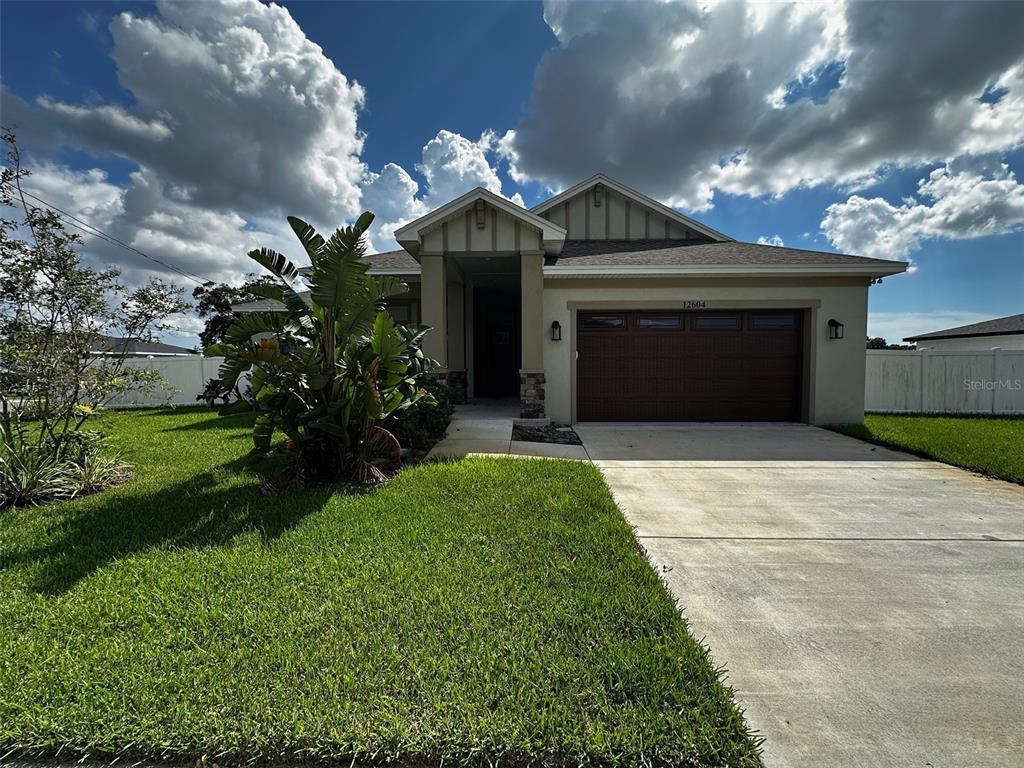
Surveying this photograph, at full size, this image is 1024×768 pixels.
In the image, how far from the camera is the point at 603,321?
31.4 feet

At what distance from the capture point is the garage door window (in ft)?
31.2

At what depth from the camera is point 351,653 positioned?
85.5 inches

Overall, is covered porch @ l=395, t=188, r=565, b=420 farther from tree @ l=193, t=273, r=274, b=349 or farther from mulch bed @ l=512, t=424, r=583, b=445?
tree @ l=193, t=273, r=274, b=349

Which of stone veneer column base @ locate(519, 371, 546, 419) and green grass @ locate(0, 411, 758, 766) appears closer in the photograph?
green grass @ locate(0, 411, 758, 766)

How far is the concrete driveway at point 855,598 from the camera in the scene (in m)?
1.88

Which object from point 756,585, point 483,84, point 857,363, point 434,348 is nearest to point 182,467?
point 434,348

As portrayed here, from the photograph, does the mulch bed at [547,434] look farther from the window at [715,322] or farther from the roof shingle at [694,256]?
the window at [715,322]

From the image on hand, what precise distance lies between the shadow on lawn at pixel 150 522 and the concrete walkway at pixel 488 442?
7.73ft

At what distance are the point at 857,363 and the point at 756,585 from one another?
8.90 meters

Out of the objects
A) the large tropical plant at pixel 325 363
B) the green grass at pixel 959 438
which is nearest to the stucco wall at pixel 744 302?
the green grass at pixel 959 438

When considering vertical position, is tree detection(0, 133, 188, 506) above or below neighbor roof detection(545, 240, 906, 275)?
below

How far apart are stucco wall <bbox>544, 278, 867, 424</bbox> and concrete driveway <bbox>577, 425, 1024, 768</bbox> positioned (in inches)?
152

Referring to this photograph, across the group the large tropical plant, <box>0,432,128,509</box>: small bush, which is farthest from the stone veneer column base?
<box>0,432,128,509</box>: small bush

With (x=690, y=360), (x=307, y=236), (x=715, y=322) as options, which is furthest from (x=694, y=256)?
(x=307, y=236)
